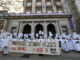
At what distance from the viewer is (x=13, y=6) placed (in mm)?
15891

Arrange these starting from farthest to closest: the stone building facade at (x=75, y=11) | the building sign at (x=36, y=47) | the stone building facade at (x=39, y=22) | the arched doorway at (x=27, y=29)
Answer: the arched doorway at (x=27, y=29)
the stone building facade at (x=39, y=22)
the stone building facade at (x=75, y=11)
the building sign at (x=36, y=47)

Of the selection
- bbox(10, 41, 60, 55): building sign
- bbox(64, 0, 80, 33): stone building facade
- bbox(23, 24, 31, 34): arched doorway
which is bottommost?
bbox(10, 41, 60, 55): building sign

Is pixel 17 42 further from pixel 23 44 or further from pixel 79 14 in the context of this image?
pixel 79 14

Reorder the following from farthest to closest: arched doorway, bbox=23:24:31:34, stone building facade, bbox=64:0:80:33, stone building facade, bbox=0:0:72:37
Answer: arched doorway, bbox=23:24:31:34, stone building facade, bbox=0:0:72:37, stone building facade, bbox=64:0:80:33

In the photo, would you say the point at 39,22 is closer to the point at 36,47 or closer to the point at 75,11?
the point at 75,11

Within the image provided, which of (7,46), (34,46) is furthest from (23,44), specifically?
(7,46)

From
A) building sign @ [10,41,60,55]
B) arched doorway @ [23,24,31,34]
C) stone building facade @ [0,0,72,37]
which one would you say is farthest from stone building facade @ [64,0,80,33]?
building sign @ [10,41,60,55]

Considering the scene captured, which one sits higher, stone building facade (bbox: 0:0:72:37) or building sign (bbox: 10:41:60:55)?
stone building facade (bbox: 0:0:72:37)

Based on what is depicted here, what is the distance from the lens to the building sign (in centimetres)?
414

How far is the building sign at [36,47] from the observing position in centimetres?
414

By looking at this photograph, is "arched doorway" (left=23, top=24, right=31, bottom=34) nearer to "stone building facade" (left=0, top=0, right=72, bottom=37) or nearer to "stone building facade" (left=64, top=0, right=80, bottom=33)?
"stone building facade" (left=0, top=0, right=72, bottom=37)

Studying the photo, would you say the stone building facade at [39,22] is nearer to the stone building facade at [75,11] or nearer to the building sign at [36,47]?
the stone building facade at [75,11]

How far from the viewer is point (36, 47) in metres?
4.24

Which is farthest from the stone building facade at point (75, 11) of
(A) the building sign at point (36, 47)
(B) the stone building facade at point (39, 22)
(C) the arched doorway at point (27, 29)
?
(A) the building sign at point (36, 47)
